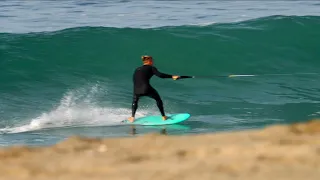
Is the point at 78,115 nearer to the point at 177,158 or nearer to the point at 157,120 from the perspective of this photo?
the point at 157,120

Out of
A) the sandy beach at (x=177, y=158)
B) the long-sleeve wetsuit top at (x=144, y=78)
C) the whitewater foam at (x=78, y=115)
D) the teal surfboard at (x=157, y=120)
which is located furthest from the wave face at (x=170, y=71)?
the sandy beach at (x=177, y=158)

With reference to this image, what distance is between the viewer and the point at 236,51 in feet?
63.6

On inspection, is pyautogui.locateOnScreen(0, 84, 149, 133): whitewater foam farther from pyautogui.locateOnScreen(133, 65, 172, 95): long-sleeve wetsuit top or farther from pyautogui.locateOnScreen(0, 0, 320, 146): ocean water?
pyautogui.locateOnScreen(133, 65, 172, 95): long-sleeve wetsuit top

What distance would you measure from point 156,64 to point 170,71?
61cm

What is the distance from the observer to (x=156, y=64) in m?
18.3

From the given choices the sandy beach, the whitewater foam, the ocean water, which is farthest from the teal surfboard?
the sandy beach

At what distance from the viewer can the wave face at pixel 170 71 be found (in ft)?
40.9

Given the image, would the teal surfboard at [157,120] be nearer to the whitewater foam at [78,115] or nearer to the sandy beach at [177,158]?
the whitewater foam at [78,115]

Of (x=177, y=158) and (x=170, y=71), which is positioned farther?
(x=170, y=71)

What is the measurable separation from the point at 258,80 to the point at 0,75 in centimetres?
614

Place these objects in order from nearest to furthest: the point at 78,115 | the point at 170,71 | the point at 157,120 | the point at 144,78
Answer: the point at 144,78
the point at 157,120
the point at 78,115
the point at 170,71

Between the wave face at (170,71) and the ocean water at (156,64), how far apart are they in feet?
0.09

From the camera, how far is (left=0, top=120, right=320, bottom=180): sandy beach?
13.8 feet

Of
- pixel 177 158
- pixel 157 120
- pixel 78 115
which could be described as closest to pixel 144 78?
pixel 157 120
